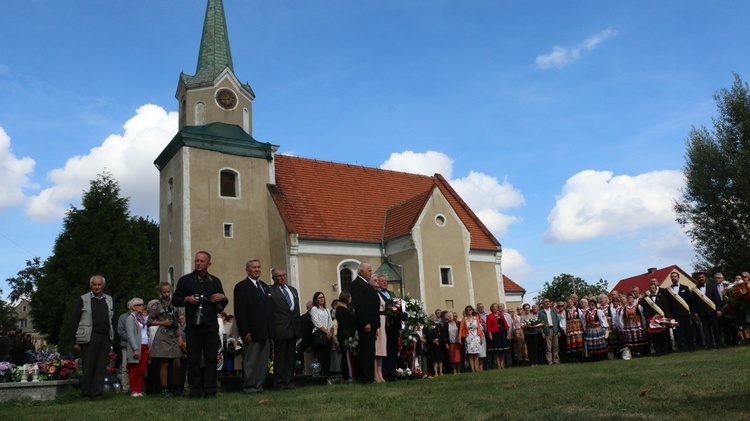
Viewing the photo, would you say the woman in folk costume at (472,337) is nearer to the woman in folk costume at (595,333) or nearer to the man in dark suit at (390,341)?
the woman in folk costume at (595,333)

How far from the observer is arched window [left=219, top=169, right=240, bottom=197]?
2667cm

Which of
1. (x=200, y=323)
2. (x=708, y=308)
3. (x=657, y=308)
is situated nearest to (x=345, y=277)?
(x=657, y=308)

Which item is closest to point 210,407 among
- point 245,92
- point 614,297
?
point 614,297

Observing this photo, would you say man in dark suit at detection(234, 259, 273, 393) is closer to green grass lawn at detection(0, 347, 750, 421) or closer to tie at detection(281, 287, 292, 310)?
green grass lawn at detection(0, 347, 750, 421)

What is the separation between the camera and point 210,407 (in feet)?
23.6

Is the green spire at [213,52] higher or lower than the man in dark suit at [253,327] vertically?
higher

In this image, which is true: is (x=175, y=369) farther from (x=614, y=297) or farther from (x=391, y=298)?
(x=614, y=297)

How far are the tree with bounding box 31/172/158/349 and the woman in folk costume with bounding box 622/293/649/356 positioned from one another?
1029 inches

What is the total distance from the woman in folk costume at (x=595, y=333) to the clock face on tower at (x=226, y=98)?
19443mm

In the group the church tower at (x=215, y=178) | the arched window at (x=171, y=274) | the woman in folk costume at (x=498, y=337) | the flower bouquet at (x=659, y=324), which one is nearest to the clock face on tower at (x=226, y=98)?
the church tower at (x=215, y=178)

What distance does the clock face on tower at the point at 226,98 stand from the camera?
28109 millimetres

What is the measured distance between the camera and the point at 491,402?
6.47m

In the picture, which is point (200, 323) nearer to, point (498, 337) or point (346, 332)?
point (346, 332)

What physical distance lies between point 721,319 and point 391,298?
10524 millimetres
